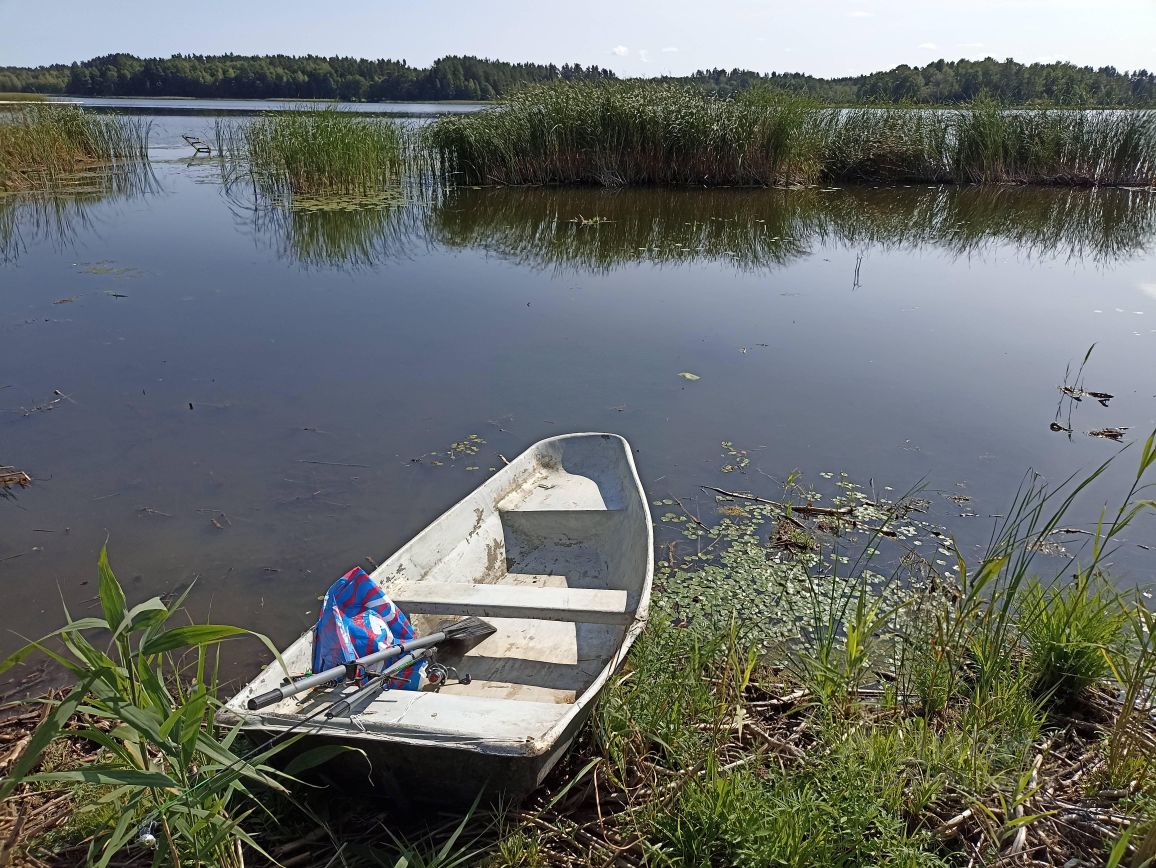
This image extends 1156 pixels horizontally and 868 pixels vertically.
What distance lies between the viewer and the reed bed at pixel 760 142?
1318cm

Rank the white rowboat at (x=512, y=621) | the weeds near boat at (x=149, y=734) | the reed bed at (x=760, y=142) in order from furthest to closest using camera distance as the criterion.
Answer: the reed bed at (x=760, y=142)
the white rowboat at (x=512, y=621)
the weeds near boat at (x=149, y=734)

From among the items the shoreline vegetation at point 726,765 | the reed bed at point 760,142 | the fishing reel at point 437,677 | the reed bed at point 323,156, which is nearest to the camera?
the shoreline vegetation at point 726,765

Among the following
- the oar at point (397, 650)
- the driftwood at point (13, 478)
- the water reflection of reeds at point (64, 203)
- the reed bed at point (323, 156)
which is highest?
the reed bed at point (323, 156)

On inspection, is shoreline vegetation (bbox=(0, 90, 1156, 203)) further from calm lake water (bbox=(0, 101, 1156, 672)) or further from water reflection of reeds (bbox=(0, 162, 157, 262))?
calm lake water (bbox=(0, 101, 1156, 672))

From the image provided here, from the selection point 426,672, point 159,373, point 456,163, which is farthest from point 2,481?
point 456,163

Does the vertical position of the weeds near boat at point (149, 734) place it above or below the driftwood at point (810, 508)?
above

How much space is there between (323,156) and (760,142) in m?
6.98

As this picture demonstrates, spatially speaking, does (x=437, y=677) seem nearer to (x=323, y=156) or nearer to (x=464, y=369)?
(x=464, y=369)

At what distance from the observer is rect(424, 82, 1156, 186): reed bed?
519 inches

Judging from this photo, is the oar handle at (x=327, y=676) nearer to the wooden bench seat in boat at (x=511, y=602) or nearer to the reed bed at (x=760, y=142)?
the wooden bench seat in boat at (x=511, y=602)

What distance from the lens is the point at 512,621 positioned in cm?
290

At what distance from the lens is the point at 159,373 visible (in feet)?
18.4

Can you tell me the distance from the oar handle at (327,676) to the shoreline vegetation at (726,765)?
4.8 inches

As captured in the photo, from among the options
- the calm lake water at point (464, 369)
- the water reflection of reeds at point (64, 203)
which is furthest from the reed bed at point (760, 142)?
the water reflection of reeds at point (64, 203)
